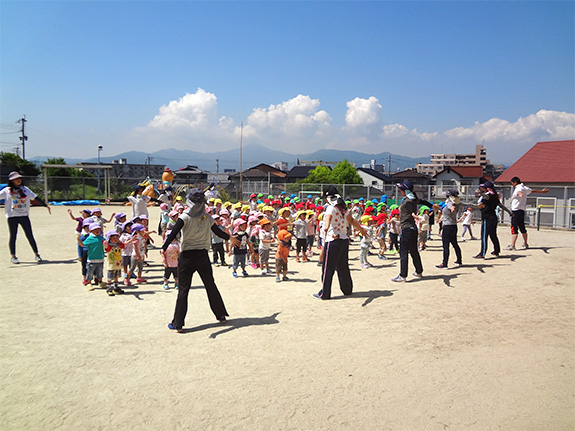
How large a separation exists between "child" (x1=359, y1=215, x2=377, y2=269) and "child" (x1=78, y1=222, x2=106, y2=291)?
5.57m

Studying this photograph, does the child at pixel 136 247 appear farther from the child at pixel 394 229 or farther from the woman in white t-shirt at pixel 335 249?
the child at pixel 394 229

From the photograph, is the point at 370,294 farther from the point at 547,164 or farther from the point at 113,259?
the point at 547,164

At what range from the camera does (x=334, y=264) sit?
7.12 meters

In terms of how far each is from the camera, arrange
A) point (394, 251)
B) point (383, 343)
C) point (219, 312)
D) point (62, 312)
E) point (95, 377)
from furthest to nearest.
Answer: point (394, 251) < point (62, 312) < point (219, 312) < point (383, 343) < point (95, 377)

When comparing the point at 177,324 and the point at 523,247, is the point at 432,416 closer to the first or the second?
the point at 177,324

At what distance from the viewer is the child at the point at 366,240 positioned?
396 inches

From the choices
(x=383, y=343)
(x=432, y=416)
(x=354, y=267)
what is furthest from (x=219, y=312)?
(x=354, y=267)

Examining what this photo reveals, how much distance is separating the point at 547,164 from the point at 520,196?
2126cm

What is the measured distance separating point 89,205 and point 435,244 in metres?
28.1

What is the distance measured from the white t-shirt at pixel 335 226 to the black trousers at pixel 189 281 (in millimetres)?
2338

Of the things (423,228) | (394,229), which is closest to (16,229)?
(394,229)

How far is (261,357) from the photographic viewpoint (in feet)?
15.6

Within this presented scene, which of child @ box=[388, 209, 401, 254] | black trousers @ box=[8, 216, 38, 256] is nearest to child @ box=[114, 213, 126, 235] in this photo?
black trousers @ box=[8, 216, 38, 256]

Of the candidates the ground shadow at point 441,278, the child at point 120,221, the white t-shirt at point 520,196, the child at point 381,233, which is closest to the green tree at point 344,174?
the child at point 381,233
